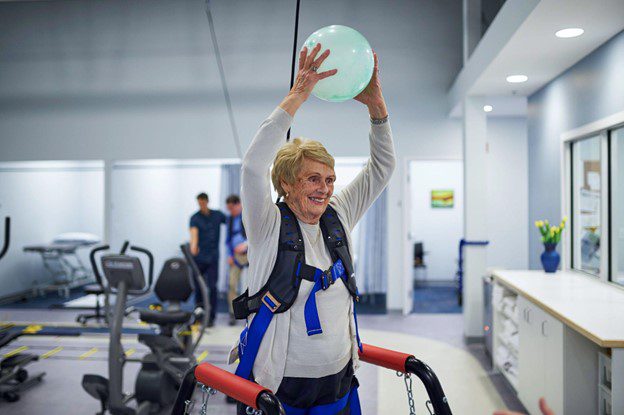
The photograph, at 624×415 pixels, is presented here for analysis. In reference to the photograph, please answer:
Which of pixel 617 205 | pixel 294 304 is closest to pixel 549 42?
pixel 617 205

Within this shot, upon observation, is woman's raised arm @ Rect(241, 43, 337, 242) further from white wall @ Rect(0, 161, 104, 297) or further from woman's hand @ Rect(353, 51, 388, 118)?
white wall @ Rect(0, 161, 104, 297)

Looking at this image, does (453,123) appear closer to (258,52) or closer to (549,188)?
(549,188)

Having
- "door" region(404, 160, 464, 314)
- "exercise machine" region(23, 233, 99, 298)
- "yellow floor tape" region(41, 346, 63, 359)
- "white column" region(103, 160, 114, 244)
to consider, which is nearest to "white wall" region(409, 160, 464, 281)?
"door" region(404, 160, 464, 314)

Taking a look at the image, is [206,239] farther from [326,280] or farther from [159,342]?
[326,280]

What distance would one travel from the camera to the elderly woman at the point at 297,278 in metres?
1.46

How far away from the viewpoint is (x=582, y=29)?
11.5 feet

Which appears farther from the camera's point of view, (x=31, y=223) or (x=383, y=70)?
(x=31, y=223)

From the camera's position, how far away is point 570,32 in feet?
11.7

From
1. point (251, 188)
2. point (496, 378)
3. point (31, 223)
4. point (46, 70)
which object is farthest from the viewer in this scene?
point (31, 223)

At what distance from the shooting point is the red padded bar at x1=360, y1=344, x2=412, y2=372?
5.49 ft

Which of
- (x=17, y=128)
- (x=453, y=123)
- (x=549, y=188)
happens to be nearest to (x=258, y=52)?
(x=453, y=123)

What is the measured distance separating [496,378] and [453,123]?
3490 millimetres

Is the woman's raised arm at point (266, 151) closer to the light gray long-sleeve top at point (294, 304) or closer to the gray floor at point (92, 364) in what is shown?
the light gray long-sleeve top at point (294, 304)

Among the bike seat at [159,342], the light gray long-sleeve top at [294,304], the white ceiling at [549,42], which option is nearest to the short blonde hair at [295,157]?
the light gray long-sleeve top at [294,304]
